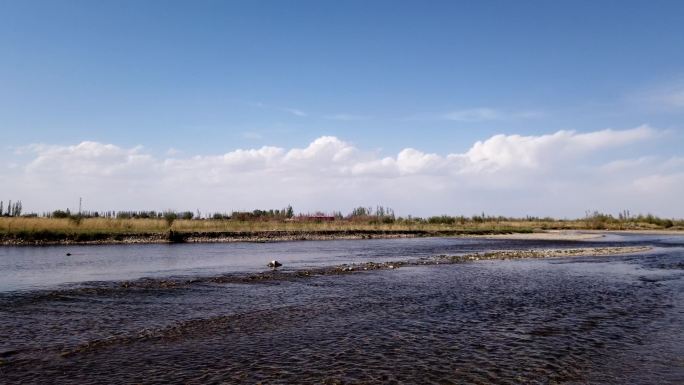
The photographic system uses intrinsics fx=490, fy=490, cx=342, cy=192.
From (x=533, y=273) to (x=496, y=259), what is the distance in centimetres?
827

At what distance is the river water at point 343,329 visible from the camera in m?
9.58

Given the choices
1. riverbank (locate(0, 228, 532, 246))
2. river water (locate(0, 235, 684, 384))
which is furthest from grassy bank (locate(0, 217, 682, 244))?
river water (locate(0, 235, 684, 384))

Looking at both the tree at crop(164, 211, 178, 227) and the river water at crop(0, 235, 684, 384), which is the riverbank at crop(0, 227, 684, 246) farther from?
the river water at crop(0, 235, 684, 384)

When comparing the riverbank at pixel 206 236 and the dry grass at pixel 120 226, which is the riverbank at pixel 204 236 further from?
the dry grass at pixel 120 226

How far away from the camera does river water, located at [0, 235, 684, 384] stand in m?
9.58

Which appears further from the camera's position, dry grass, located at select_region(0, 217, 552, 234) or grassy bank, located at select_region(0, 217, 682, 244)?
dry grass, located at select_region(0, 217, 552, 234)

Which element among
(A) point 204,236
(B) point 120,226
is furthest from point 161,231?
(B) point 120,226

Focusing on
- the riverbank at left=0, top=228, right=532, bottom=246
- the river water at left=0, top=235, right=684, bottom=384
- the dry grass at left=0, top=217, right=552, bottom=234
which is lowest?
the river water at left=0, top=235, right=684, bottom=384

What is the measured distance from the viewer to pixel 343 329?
1323 centimetres

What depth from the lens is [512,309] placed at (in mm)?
16109

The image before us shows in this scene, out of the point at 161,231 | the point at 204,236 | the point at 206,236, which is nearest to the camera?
the point at 161,231

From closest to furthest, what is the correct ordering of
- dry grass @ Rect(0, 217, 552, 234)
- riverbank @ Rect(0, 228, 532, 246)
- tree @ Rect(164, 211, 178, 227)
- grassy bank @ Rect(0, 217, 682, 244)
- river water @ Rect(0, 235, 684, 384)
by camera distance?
river water @ Rect(0, 235, 684, 384) → riverbank @ Rect(0, 228, 532, 246) → grassy bank @ Rect(0, 217, 682, 244) → dry grass @ Rect(0, 217, 552, 234) → tree @ Rect(164, 211, 178, 227)

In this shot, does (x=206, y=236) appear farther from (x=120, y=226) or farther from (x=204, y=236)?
(x=120, y=226)

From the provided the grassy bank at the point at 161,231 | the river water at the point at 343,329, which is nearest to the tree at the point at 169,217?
the grassy bank at the point at 161,231
